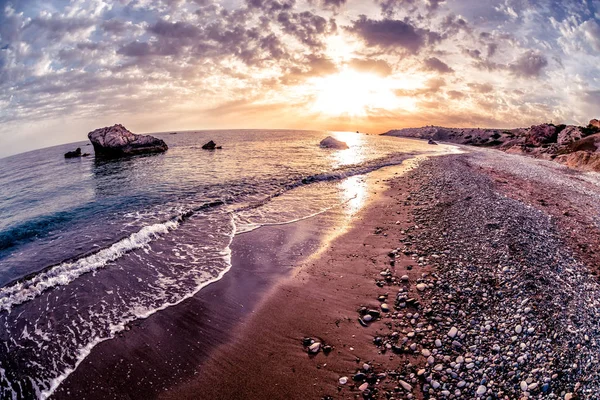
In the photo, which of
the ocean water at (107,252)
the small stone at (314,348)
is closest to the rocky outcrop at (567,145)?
the ocean water at (107,252)

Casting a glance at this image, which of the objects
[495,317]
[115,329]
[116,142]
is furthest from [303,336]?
[116,142]

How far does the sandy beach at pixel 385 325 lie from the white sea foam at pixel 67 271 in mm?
5840

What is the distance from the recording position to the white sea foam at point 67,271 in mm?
11408

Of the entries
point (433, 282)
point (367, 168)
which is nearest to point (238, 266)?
point (433, 282)

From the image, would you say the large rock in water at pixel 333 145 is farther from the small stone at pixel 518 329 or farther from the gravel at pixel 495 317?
the small stone at pixel 518 329

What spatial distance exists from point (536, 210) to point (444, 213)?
5823mm

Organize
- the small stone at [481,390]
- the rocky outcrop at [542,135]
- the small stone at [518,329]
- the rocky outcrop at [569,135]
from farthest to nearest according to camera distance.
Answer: the rocky outcrop at [542,135] → the rocky outcrop at [569,135] → the small stone at [518,329] → the small stone at [481,390]

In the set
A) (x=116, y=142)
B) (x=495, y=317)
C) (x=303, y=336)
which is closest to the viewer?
(x=495, y=317)

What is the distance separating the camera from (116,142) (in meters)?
66.8

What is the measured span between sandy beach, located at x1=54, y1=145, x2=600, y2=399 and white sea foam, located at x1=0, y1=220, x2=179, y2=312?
19.2 feet

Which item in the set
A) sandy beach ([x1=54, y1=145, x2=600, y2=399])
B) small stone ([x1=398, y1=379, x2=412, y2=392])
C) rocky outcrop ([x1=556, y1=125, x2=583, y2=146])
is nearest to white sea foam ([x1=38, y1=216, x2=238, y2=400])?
sandy beach ([x1=54, y1=145, x2=600, y2=399])

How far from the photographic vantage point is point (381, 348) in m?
7.97

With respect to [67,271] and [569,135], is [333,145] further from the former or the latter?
[67,271]

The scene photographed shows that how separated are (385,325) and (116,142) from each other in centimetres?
7699
